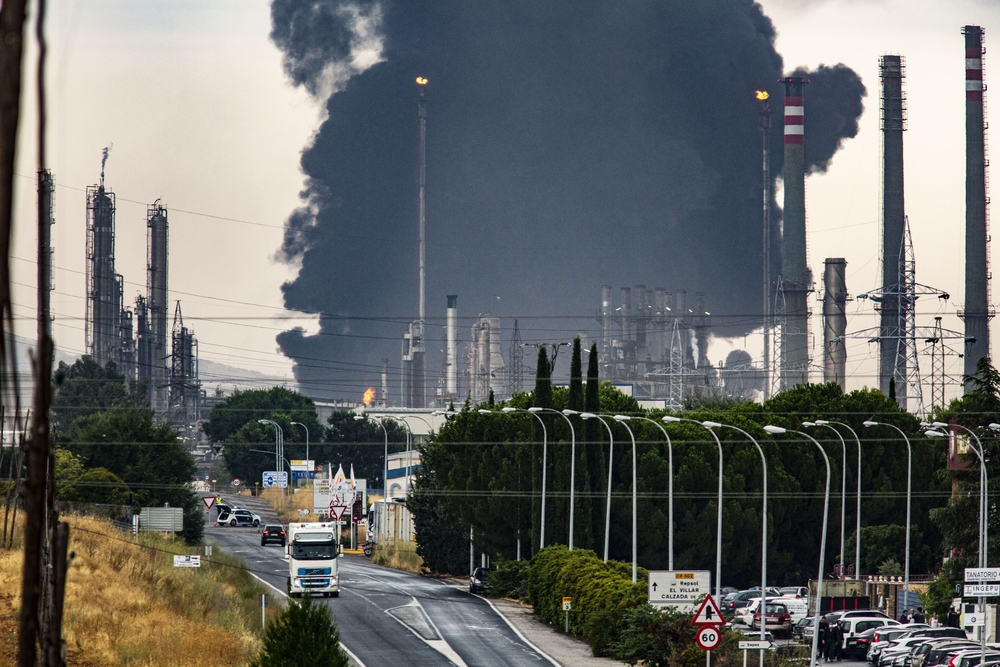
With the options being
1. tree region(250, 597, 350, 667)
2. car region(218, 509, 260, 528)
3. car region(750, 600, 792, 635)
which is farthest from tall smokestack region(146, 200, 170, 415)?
tree region(250, 597, 350, 667)

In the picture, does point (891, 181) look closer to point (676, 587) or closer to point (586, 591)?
point (586, 591)

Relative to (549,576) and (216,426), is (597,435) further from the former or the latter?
(216,426)

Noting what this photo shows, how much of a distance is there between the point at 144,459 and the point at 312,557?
32379 mm

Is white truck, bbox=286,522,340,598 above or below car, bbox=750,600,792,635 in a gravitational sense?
above

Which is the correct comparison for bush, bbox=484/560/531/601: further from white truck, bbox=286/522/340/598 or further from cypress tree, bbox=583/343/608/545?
white truck, bbox=286/522/340/598

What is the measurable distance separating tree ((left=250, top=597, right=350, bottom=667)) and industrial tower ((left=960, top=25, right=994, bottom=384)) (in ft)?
461

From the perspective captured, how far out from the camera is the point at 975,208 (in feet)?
530

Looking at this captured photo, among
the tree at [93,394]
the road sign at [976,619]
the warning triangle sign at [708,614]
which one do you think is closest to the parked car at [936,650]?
A: the road sign at [976,619]

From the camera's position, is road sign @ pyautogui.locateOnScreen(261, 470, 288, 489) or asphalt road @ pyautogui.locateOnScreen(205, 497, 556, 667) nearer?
asphalt road @ pyautogui.locateOnScreen(205, 497, 556, 667)

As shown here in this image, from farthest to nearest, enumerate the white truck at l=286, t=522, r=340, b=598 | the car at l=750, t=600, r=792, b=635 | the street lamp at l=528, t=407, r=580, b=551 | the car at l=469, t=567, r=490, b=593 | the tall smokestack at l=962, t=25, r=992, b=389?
the tall smokestack at l=962, t=25, r=992, b=389
the car at l=469, t=567, r=490, b=593
the street lamp at l=528, t=407, r=580, b=551
the white truck at l=286, t=522, r=340, b=598
the car at l=750, t=600, r=792, b=635

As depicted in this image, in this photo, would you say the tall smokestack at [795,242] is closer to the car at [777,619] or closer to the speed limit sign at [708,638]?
the car at [777,619]

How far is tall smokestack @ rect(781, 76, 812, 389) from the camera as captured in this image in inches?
7082

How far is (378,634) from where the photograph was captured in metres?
55.1

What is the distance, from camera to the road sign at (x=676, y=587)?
1672 inches
